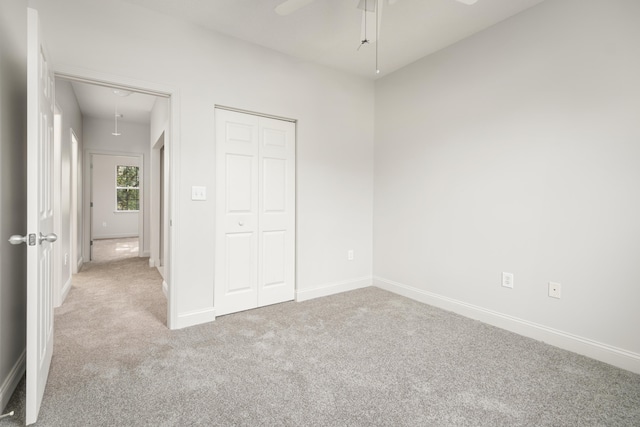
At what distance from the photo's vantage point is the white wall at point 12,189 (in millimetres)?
1607

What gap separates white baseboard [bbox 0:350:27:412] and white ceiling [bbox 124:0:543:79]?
2.55m

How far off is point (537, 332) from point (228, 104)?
3.17 meters

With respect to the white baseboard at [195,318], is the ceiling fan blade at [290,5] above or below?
above

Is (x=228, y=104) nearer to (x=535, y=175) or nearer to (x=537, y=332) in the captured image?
(x=535, y=175)

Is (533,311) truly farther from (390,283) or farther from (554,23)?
(554,23)

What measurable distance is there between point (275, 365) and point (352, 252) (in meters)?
1.97

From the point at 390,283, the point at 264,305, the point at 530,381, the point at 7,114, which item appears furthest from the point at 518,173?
the point at 7,114

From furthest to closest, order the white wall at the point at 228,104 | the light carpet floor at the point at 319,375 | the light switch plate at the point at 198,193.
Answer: the light switch plate at the point at 198,193 → the white wall at the point at 228,104 → the light carpet floor at the point at 319,375

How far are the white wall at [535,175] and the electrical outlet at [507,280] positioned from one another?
0.04m

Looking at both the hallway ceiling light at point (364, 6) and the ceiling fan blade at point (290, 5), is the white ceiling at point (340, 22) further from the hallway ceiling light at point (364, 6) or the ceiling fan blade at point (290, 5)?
the ceiling fan blade at point (290, 5)

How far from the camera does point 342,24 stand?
8.84 ft

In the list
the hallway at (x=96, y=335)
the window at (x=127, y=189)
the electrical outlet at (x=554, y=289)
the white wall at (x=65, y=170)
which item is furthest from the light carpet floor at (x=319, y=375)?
the window at (x=127, y=189)

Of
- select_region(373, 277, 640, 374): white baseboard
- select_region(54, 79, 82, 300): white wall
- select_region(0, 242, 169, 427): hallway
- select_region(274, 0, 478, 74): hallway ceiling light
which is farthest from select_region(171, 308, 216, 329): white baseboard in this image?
select_region(274, 0, 478, 74): hallway ceiling light

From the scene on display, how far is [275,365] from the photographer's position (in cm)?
204
